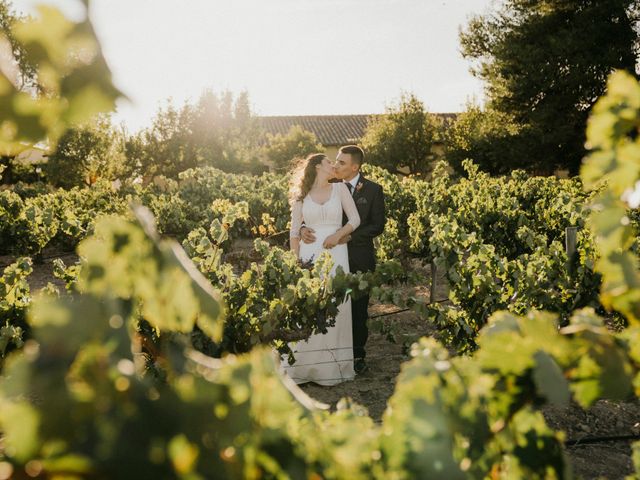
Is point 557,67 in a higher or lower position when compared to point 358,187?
higher

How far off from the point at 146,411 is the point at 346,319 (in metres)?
4.61

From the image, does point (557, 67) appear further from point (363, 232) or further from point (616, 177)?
point (616, 177)

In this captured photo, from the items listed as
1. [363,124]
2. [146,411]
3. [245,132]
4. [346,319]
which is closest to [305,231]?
[346,319]

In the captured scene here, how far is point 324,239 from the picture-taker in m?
5.19

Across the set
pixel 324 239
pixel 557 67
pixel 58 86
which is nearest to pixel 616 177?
pixel 58 86

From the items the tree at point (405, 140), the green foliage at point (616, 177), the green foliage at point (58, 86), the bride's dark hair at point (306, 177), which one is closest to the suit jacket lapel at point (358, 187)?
the bride's dark hair at point (306, 177)

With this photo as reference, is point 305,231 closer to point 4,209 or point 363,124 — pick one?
point 4,209

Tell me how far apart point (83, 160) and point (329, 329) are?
77.9ft

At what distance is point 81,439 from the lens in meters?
0.61

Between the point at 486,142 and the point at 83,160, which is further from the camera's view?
the point at 486,142

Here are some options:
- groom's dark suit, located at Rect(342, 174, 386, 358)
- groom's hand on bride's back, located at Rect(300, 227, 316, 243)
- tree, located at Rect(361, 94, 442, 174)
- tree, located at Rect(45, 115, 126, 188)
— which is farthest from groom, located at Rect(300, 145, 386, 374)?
tree, located at Rect(361, 94, 442, 174)

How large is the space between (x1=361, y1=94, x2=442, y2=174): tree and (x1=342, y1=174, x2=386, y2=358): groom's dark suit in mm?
25643

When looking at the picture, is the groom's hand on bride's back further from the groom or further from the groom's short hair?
the groom's short hair

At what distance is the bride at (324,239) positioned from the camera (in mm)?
5086
